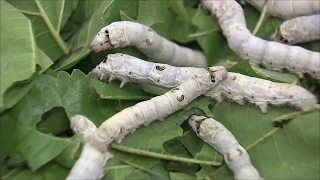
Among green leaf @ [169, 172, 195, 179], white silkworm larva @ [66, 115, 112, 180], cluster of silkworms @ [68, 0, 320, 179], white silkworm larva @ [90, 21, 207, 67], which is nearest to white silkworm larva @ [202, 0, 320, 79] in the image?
cluster of silkworms @ [68, 0, 320, 179]

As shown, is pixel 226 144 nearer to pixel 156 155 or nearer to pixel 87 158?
pixel 156 155

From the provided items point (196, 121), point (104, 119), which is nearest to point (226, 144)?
point (196, 121)

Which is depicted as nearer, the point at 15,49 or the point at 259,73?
the point at 15,49

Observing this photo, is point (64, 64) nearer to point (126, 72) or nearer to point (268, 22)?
point (126, 72)

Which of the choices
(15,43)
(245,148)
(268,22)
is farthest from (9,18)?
(268,22)

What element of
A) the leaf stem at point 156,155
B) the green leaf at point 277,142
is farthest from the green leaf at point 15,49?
the green leaf at point 277,142

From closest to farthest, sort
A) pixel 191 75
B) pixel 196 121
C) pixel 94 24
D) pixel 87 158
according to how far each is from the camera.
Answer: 1. pixel 87 158
2. pixel 196 121
3. pixel 191 75
4. pixel 94 24
